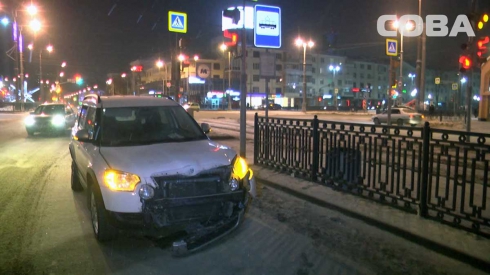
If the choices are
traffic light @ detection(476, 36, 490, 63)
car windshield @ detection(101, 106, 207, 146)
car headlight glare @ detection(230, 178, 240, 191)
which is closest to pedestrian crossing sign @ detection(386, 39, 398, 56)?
traffic light @ detection(476, 36, 490, 63)

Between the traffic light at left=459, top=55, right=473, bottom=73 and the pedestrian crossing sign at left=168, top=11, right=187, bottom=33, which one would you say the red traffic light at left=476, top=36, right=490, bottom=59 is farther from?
the pedestrian crossing sign at left=168, top=11, right=187, bottom=33

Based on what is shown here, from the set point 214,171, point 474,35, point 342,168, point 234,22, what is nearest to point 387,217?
point 342,168

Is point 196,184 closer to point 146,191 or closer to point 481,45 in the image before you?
point 146,191

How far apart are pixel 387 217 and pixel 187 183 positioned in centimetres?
312

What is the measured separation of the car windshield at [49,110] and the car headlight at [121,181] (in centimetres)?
1807

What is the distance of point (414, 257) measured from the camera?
16.5 ft

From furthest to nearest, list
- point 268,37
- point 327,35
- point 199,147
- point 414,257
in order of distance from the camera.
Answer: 1. point 327,35
2. point 268,37
3. point 199,147
4. point 414,257

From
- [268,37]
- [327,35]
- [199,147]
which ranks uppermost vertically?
[327,35]

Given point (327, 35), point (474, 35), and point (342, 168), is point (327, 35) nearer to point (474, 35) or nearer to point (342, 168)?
point (474, 35)

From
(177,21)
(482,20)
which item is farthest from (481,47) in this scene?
(177,21)

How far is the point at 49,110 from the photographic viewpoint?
21.4m

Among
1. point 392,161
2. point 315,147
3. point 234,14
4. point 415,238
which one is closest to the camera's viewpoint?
point 415,238

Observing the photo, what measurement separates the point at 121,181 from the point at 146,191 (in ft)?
1.14

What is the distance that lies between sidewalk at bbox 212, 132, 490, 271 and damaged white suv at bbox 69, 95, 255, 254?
1.92 meters
